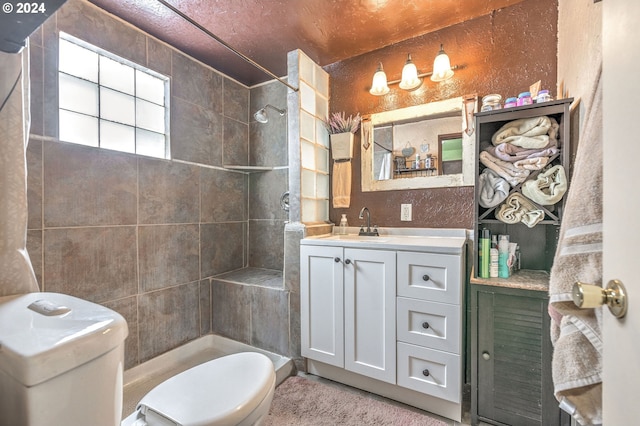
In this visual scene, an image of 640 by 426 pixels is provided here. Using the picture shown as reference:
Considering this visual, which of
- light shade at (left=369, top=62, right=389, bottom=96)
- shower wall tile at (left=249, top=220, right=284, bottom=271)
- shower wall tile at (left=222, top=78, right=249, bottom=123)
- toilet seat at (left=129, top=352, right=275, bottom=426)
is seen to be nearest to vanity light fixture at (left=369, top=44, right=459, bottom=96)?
light shade at (left=369, top=62, right=389, bottom=96)

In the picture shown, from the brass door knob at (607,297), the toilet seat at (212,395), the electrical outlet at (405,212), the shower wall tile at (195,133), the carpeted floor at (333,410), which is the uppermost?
the shower wall tile at (195,133)

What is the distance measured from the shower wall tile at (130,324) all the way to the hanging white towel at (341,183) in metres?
1.70

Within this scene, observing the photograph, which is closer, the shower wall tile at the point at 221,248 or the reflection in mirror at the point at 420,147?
the reflection in mirror at the point at 420,147

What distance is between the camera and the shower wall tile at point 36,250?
1481 millimetres

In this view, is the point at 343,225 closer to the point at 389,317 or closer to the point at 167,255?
the point at 389,317

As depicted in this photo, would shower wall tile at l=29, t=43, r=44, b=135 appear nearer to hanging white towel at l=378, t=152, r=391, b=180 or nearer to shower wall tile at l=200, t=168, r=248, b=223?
shower wall tile at l=200, t=168, r=248, b=223

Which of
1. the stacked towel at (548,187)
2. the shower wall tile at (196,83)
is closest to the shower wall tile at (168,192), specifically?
the shower wall tile at (196,83)

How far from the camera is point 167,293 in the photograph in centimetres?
213

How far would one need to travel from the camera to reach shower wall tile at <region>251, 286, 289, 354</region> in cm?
205

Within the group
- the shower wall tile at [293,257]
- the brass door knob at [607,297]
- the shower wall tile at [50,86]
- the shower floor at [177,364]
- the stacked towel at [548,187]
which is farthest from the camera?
the shower wall tile at [293,257]

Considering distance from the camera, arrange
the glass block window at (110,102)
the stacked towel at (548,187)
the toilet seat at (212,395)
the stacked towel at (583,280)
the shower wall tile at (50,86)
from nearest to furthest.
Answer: the stacked towel at (583,280) → the toilet seat at (212,395) → the stacked towel at (548,187) → the shower wall tile at (50,86) → the glass block window at (110,102)

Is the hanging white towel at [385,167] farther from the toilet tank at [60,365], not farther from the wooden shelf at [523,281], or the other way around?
the toilet tank at [60,365]

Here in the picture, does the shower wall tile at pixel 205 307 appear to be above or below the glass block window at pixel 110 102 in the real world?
below

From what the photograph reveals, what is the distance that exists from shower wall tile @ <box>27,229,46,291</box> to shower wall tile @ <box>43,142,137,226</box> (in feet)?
0.25
